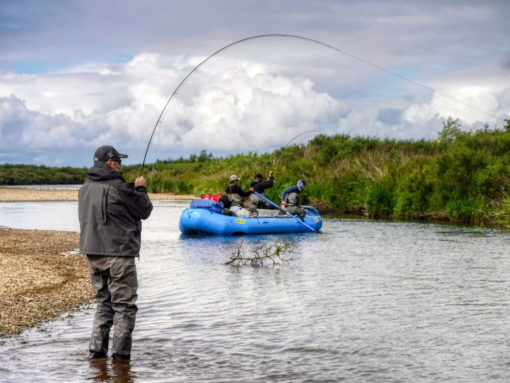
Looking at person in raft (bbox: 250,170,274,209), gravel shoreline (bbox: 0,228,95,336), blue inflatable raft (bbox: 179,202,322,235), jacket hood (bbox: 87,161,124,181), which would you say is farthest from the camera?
person in raft (bbox: 250,170,274,209)

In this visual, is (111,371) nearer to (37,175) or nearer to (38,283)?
(38,283)

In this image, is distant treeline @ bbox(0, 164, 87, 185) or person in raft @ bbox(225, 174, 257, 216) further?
distant treeline @ bbox(0, 164, 87, 185)

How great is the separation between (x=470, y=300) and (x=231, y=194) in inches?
466

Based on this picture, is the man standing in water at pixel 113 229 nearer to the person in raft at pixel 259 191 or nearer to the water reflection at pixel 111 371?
the water reflection at pixel 111 371

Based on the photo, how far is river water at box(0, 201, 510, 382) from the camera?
7062 millimetres

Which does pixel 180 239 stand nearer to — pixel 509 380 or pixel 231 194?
pixel 231 194

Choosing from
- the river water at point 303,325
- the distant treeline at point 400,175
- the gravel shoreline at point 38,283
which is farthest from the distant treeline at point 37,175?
the river water at point 303,325

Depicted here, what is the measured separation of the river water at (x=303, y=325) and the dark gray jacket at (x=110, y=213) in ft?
4.10

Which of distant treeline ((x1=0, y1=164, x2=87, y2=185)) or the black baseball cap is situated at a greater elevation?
distant treeline ((x1=0, y1=164, x2=87, y2=185))

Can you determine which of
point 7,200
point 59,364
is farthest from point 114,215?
point 7,200

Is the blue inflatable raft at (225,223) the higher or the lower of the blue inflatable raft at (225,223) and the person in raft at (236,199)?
the lower

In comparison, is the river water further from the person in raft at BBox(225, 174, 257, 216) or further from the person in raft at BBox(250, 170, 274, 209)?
the person in raft at BBox(250, 170, 274, 209)

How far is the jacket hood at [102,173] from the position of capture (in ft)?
22.2

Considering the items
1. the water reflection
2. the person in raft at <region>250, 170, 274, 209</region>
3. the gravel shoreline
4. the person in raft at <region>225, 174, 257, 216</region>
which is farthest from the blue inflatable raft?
the water reflection
